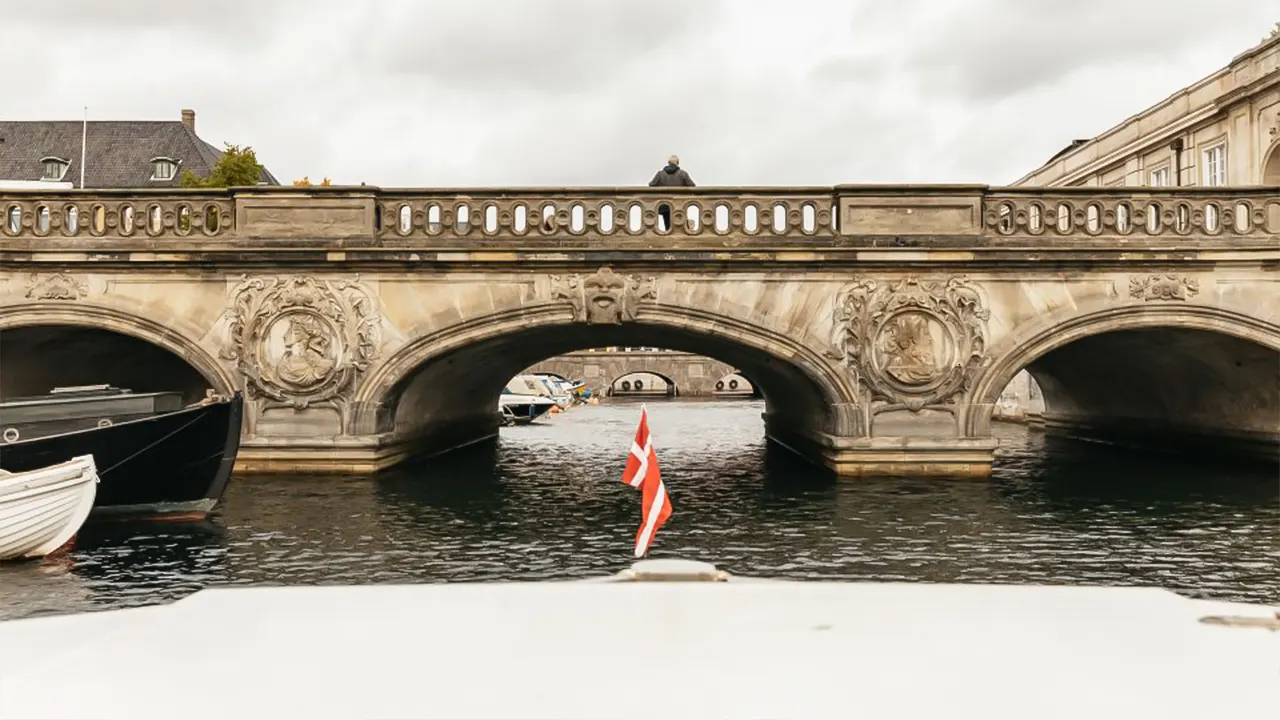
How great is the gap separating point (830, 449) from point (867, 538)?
17.6 ft

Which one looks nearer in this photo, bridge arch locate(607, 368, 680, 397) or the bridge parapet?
the bridge parapet

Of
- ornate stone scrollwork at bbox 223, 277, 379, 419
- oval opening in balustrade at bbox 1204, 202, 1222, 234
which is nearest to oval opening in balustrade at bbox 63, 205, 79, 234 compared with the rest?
ornate stone scrollwork at bbox 223, 277, 379, 419

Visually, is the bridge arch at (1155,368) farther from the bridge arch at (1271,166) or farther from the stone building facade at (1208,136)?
the bridge arch at (1271,166)

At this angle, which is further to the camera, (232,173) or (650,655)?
(232,173)

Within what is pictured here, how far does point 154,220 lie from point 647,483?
42.5 feet

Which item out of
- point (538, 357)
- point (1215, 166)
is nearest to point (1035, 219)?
point (538, 357)

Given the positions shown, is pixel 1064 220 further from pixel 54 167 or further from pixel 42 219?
pixel 54 167

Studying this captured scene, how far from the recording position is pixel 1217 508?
14242mm

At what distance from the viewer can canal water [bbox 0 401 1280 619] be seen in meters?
9.98

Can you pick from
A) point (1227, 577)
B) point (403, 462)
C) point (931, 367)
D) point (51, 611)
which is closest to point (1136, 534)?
point (1227, 577)

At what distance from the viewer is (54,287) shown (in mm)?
16562

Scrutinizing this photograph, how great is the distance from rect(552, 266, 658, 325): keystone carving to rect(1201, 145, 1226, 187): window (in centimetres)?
1910

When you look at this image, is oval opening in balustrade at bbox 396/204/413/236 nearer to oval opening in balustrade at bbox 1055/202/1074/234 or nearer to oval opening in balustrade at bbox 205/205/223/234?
oval opening in balustrade at bbox 205/205/223/234

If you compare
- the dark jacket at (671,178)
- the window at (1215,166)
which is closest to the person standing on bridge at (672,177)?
the dark jacket at (671,178)
